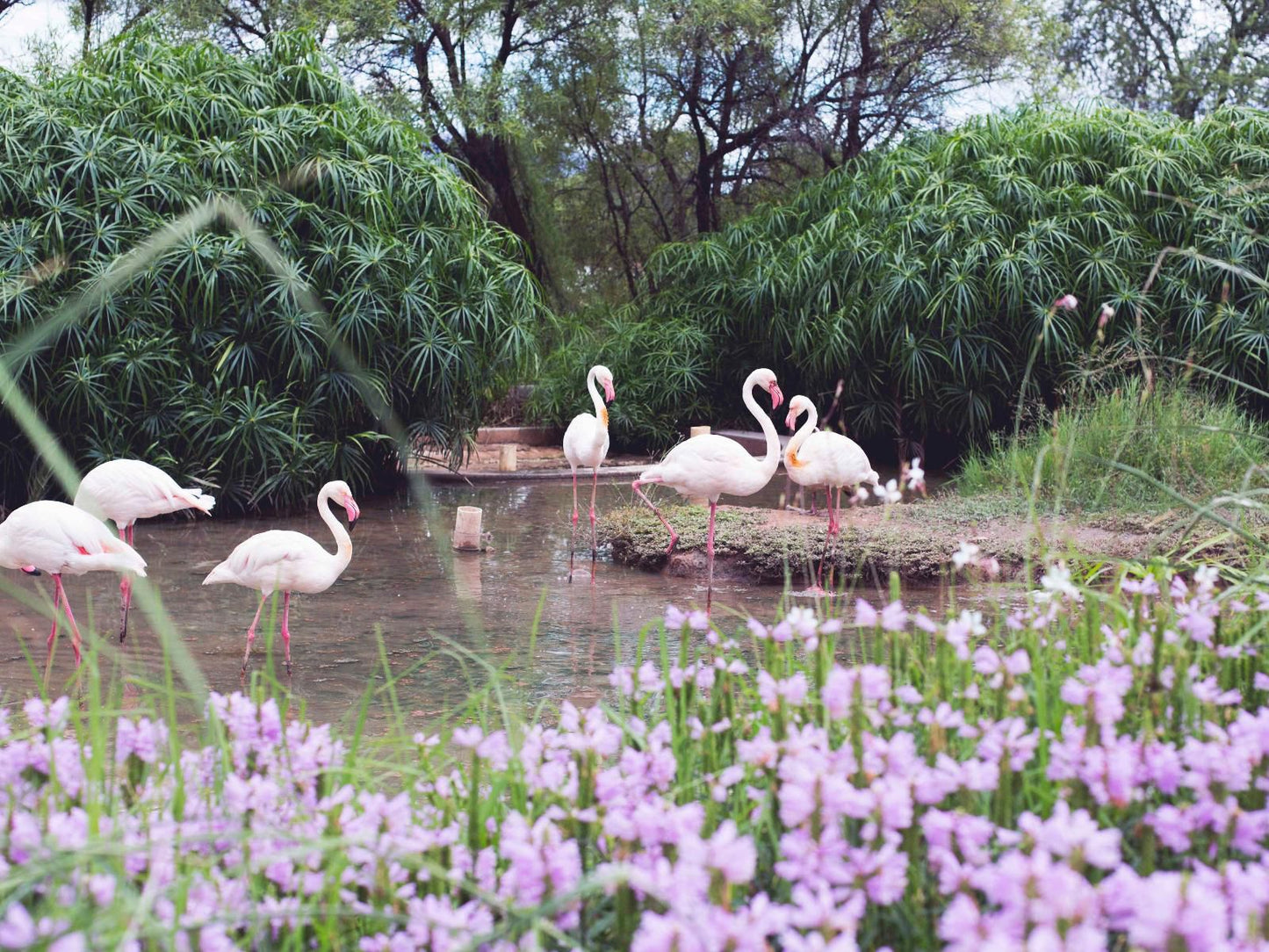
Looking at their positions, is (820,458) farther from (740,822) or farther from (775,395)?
(740,822)

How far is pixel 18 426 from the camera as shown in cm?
829

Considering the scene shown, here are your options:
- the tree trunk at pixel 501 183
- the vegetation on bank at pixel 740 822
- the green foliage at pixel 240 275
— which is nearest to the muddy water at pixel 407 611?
the green foliage at pixel 240 275

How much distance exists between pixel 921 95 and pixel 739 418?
460 centimetres

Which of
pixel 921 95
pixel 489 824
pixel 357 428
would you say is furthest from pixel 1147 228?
pixel 489 824

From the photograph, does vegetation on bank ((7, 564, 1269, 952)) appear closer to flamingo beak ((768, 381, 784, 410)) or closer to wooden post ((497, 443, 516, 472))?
flamingo beak ((768, 381, 784, 410))

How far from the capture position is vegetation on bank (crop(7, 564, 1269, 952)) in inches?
46.7

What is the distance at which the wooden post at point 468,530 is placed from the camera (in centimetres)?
734

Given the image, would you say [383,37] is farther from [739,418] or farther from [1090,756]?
[1090,756]

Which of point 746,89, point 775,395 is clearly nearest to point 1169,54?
point 746,89

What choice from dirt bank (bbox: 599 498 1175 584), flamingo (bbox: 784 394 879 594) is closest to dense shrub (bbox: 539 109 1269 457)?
dirt bank (bbox: 599 498 1175 584)

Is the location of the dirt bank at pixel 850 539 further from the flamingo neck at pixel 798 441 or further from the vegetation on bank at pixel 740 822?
the vegetation on bank at pixel 740 822

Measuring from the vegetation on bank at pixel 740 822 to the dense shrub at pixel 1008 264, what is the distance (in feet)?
28.9

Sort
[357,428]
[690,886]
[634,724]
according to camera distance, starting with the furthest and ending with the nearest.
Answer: [357,428], [634,724], [690,886]

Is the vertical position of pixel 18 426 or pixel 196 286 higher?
pixel 196 286
